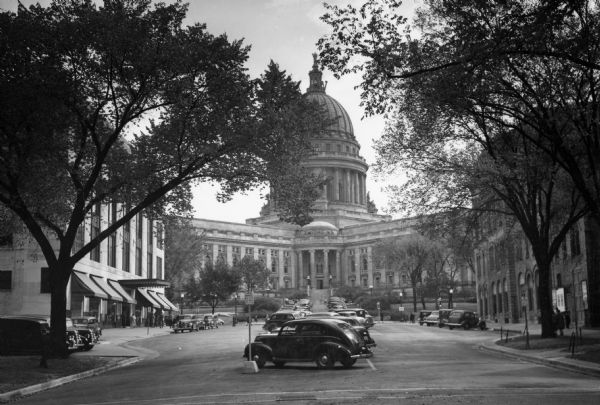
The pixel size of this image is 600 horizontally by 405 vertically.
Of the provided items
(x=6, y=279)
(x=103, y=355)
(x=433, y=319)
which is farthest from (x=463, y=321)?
(x=103, y=355)

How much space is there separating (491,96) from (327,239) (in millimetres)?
145844

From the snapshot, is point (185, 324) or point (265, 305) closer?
point (185, 324)

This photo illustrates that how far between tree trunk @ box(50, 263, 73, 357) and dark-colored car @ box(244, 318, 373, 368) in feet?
25.4

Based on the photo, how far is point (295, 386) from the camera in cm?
1780

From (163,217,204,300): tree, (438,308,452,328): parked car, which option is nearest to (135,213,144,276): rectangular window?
(163,217,204,300): tree

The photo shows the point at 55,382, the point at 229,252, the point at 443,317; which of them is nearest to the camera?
the point at 55,382

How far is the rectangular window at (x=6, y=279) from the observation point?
164 ft

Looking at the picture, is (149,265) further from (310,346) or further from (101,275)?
(310,346)

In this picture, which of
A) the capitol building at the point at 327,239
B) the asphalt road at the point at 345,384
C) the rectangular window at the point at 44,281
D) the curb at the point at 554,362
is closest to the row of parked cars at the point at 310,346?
the asphalt road at the point at 345,384

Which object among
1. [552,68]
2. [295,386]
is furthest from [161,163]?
[552,68]

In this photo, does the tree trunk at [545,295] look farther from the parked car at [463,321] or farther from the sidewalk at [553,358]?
the parked car at [463,321]

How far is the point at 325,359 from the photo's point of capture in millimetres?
22844

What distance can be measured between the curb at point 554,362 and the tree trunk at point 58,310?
1682 centimetres

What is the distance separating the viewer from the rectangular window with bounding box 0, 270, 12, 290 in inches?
1965
